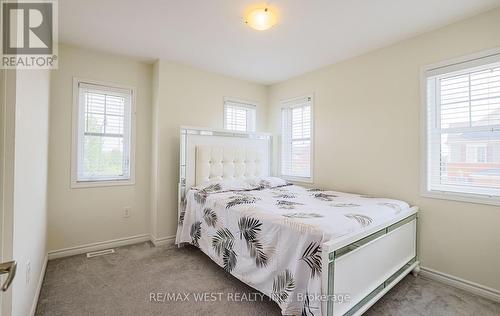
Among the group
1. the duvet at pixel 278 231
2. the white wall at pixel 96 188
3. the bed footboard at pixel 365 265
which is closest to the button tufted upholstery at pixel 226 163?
the duvet at pixel 278 231

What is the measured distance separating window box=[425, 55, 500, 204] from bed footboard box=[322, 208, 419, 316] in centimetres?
49

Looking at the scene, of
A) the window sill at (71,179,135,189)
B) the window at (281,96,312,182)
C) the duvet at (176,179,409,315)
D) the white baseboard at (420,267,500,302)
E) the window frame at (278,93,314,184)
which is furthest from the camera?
the window at (281,96,312,182)

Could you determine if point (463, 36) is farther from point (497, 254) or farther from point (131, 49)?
point (131, 49)

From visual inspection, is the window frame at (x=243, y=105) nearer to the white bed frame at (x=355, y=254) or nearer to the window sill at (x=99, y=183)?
the white bed frame at (x=355, y=254)

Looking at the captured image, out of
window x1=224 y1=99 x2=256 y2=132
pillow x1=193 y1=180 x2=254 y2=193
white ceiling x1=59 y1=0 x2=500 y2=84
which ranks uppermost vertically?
white ceiling x1=59 y1=0 x2=500 y2=84

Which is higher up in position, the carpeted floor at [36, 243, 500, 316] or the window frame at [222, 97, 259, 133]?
the window frame at [222, 97, 259, 133]

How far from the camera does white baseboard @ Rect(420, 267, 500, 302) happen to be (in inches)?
80.4

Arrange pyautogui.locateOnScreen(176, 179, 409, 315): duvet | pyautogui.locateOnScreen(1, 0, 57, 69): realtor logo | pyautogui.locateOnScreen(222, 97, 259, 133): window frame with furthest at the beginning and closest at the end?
pyautogui.locateOnScreen(222, 97, 259, 133): window frame < pyautogui.locateOnScreen(176, 179, 409, 315): duvet < pyautogui.locateOnScreen(1, 0, 57, 69): realtor logo

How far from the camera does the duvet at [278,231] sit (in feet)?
5.18

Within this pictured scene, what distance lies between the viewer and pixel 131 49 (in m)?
2.96

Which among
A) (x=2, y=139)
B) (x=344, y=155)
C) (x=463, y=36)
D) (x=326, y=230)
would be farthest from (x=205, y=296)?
(x=463, y=36)

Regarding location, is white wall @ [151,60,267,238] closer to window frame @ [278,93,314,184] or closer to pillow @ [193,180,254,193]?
pillow @ [193,180,254,193]

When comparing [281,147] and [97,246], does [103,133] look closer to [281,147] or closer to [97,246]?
[97,246]

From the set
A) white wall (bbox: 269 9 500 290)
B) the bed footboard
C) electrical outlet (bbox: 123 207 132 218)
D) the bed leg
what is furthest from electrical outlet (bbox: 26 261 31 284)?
the bed leg
